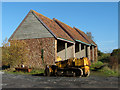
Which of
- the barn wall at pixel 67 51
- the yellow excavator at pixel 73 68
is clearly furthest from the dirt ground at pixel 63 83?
the barn wall at pixel 67 51

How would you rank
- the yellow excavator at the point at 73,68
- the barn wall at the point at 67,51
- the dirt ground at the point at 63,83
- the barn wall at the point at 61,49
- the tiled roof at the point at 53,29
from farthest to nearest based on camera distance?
the barn wall at the point at 61,49
the barn wall at the point at 67,51
the tiled roof at the point at 53,29
the yellow excavator at the point at 73,68
the dirt ground at the point at 63,83

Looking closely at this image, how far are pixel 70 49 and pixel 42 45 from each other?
506cm

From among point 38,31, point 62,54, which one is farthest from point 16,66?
point 62,54

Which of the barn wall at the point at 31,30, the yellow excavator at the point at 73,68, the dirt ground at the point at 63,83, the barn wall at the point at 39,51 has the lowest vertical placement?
the dirt ground at the point at 63,83

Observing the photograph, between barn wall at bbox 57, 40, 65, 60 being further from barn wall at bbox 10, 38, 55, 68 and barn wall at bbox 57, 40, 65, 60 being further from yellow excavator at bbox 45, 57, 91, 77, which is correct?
yellow excavator at bbox 45, 57, 91, 77

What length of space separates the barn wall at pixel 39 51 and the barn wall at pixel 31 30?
2.04 feet

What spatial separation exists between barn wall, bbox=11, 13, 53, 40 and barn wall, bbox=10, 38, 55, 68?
622 mm

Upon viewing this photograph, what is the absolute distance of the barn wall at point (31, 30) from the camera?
20.7 metres

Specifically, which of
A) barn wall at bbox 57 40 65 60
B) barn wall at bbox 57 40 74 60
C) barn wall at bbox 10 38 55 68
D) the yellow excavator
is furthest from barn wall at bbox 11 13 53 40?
the yellow excavator

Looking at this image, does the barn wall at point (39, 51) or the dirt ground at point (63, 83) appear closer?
the dirt ground at point (63, 83)

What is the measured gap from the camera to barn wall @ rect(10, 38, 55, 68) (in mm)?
19969

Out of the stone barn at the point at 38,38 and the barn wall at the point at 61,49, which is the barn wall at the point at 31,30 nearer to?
the stone barn at the point at 38,38

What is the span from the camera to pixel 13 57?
20.5 meters

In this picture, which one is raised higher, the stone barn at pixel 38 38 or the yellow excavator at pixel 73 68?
the stone barn at pixel 38 38
